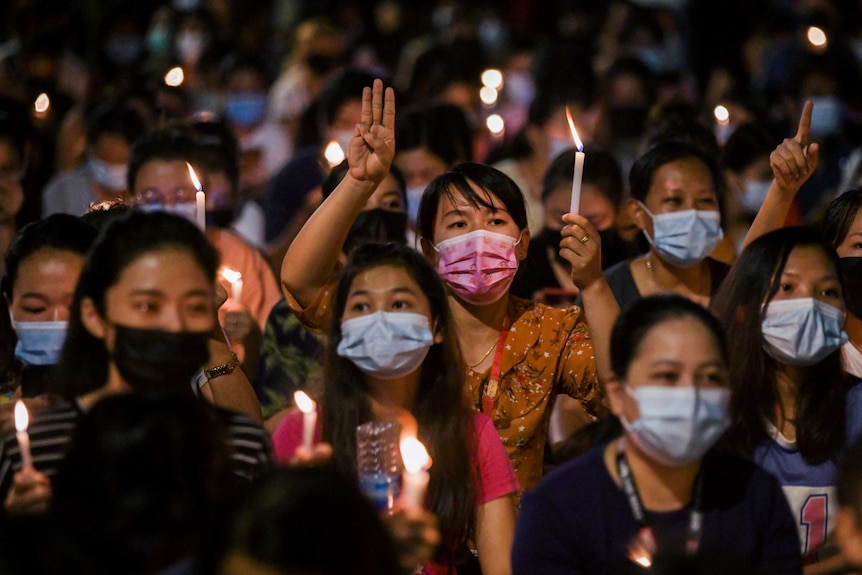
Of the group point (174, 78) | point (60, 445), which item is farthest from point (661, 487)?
point (174, 78)

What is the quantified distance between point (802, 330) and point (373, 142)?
57.3 inches

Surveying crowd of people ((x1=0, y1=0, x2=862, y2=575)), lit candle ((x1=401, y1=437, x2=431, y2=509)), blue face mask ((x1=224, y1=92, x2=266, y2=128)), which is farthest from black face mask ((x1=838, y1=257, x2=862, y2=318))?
blue face mask ((x1=224, y1=92, x2=266, y2=128))

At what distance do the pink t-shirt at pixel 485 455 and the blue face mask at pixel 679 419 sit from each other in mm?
610

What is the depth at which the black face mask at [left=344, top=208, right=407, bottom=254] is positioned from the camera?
526 cm

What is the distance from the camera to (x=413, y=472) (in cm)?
318

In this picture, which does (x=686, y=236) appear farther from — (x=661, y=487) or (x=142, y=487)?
(x=142, y=487)

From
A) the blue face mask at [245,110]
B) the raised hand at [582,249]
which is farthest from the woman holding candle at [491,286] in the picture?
the blue face mask at [245,110]

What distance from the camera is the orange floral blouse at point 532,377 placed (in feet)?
14.5

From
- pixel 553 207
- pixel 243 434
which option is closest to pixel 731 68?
pixel 553 207

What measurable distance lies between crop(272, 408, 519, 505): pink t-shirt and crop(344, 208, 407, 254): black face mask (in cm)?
129

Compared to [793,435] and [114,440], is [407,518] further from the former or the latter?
[793,435]

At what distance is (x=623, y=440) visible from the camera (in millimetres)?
3684

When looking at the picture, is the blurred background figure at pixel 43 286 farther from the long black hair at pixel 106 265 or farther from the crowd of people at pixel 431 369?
the long black hair at pixel 106 265

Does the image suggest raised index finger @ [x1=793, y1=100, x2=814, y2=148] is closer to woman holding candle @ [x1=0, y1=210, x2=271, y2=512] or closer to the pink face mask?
the pink face mask
